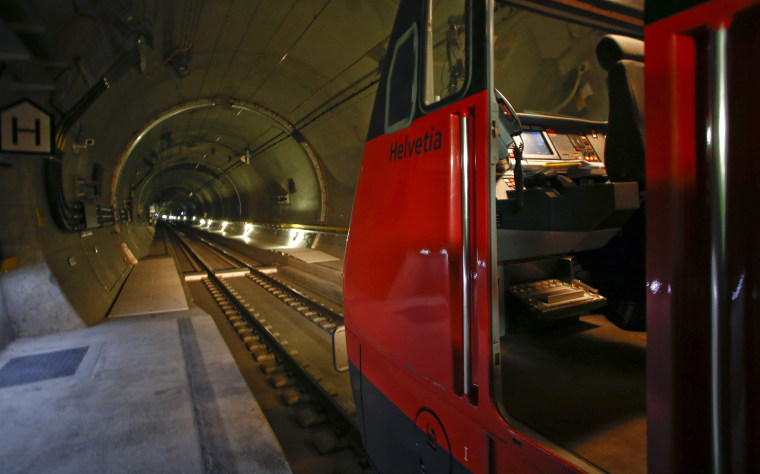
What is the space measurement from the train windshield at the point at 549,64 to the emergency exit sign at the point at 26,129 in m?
5.95

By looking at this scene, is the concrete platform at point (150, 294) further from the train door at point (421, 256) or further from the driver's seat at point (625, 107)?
the driver's seat at point (625, 107)

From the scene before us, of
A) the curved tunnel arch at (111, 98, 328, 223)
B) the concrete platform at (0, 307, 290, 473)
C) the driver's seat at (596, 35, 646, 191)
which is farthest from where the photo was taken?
the curved tunnel arch at (111, 98, 328, 223)

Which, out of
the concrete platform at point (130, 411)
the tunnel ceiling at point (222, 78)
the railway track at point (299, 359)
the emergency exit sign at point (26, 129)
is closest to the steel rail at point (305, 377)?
the railway track at point (299, 359)

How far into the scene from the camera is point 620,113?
6.85ft

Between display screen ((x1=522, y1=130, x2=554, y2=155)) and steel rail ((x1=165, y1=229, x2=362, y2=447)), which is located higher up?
display screen ((x1=522, y1=130, x2=554, y2=155))

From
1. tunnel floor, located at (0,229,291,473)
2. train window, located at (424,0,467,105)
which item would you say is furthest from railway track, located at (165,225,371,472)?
train window, located at (424,0,467,105)

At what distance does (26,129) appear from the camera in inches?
191

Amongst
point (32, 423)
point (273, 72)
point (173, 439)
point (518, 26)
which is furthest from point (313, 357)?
point (273, 72)

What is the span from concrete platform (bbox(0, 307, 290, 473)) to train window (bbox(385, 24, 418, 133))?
2.41 m

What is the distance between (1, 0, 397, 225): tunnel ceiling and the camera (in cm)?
551

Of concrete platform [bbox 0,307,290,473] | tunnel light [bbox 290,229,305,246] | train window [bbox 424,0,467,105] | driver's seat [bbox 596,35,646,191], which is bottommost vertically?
concrete platform [bbox 0,307,290,473]

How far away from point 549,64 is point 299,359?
5692mm

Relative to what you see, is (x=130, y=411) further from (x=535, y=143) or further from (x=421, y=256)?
(x=535, y=143)

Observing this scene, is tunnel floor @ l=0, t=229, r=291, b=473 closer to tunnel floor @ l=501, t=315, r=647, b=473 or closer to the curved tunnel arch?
tunnel floor @ l=501, t=315, r=647, b=473
